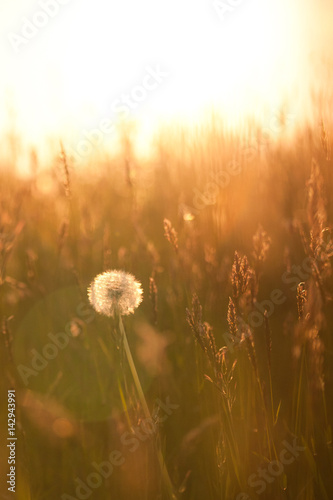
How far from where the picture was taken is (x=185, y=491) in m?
1.31

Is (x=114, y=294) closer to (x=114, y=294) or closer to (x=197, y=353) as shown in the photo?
(x=114, y=294)

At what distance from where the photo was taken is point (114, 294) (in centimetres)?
155

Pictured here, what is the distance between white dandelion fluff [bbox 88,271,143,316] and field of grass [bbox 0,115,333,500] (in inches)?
2.6

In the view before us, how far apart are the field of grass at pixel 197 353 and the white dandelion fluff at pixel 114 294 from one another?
7 cm

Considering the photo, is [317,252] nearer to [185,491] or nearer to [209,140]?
[185,491]

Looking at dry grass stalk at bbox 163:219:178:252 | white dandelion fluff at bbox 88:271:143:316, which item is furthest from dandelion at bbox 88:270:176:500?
dry grass stalk at bbox 163:219:178:252

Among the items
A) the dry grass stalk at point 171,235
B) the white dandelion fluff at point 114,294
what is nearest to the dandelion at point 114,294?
the white dandelion fluff at point 114,294

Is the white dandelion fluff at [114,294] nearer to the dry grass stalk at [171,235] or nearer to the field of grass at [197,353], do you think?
the field of grass at [197,353]

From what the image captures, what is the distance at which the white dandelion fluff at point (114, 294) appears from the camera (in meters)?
1.52

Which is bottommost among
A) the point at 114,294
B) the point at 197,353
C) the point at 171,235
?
the point at 197,353

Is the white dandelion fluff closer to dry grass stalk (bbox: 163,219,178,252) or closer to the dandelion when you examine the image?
the dandelion

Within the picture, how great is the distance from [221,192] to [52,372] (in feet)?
3.87

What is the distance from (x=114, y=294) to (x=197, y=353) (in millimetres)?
399

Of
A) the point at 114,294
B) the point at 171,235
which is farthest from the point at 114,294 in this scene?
the point at 171,235
